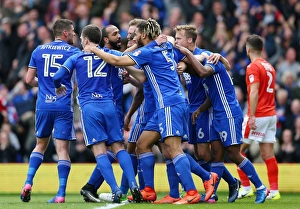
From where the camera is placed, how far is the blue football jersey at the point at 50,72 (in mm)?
12203

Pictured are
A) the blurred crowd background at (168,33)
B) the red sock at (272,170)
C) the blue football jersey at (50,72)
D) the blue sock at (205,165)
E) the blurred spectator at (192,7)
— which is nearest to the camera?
the blue football jersey at (50,72)

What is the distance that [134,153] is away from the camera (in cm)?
1263

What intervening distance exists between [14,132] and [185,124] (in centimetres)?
802

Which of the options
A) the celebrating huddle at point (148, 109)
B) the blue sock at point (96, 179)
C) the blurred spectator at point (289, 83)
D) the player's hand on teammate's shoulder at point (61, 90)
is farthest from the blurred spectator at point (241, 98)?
the player's hand on teammate's shoulder at point (61, 90)

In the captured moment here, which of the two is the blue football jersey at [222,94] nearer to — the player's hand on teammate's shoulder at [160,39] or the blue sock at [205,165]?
the blue sock at [205,165]

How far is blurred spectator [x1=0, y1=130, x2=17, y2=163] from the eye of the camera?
58.8ft

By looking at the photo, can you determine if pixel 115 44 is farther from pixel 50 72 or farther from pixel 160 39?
pixel 160 39

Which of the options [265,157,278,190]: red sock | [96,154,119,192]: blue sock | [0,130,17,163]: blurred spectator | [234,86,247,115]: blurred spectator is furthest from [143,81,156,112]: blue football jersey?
[0,130,17,163]: blurred spectator

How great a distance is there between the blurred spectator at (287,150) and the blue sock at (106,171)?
246 inches

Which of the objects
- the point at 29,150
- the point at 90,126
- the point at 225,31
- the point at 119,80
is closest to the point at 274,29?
the point at 225,31

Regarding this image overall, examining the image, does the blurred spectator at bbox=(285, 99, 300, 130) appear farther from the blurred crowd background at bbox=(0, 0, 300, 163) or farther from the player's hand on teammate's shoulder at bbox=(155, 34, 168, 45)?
the player's hand on teammate's shoulder at bbox=(155, 34, 168, 45)

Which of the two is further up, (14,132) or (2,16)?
(2,16)

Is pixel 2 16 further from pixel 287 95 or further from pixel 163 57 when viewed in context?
pixel 163 57

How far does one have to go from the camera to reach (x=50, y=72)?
12.2m
